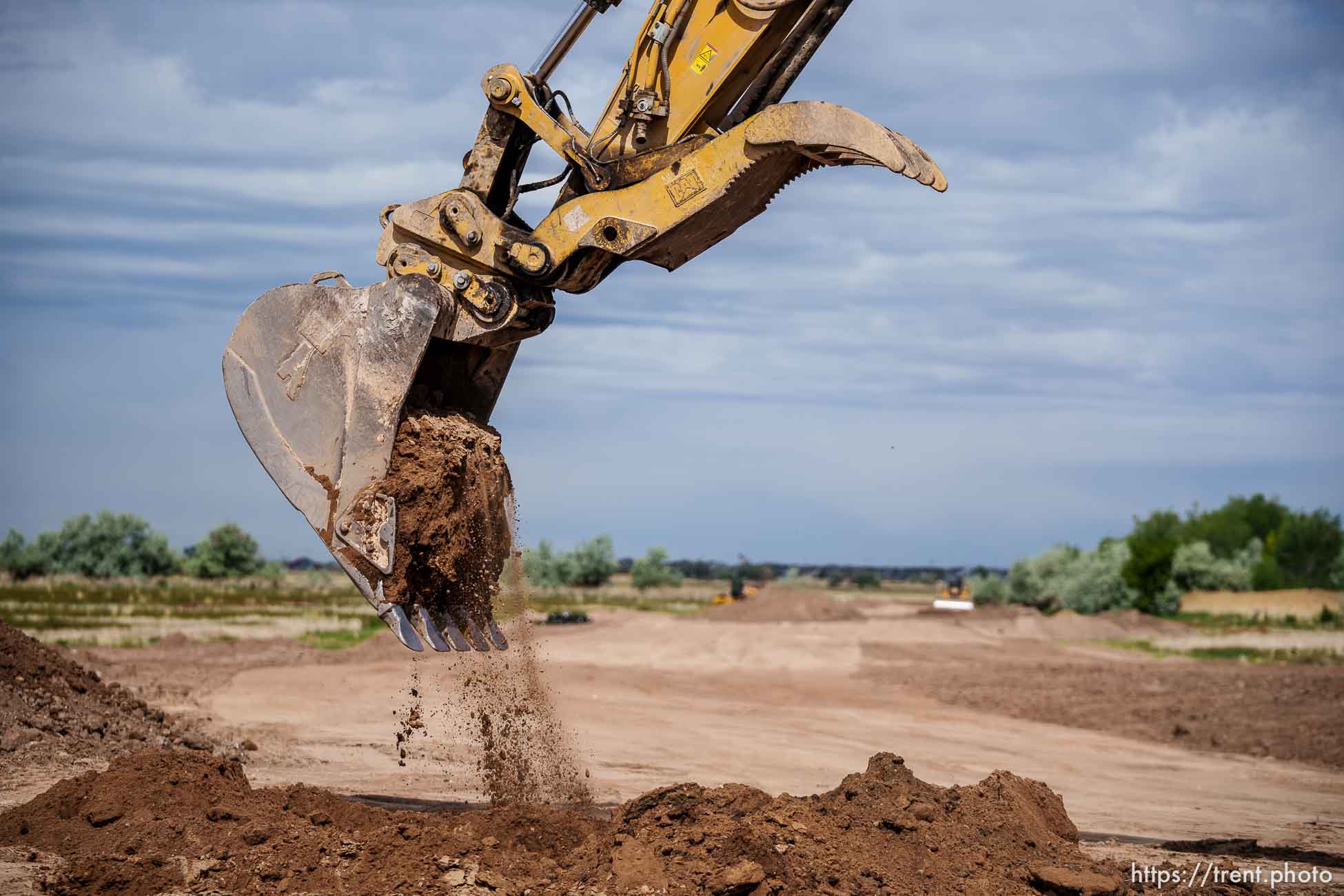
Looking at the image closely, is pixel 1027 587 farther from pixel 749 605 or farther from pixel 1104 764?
pixel 1104 764

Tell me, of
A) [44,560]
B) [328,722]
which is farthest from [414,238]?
[44,560]

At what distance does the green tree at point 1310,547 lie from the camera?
89000 mm

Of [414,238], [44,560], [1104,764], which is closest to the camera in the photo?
[414,238]

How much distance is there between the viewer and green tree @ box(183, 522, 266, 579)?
79562 millimetres

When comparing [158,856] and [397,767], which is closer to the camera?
[158,856]

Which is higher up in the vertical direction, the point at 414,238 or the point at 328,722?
the point at 414,238

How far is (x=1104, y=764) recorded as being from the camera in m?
15.5

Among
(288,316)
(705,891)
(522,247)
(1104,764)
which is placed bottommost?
(1104,764)

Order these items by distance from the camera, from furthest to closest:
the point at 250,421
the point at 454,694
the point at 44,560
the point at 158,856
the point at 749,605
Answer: the point at 44,560 → the point at 749,605 → the point at 454,694 → the point at 250,421 → the point at 158,856

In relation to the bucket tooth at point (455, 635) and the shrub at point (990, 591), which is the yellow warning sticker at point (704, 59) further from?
the shrub at point (990, 591)

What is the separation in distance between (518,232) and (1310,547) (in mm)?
95398

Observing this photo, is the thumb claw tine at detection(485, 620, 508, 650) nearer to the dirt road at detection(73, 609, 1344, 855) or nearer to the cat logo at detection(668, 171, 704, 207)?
the dirt road at detection(73, 609, 1344, 855)

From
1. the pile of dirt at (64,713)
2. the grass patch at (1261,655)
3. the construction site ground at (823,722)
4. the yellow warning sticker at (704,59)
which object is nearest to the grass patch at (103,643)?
the construction site ground at (823,722)

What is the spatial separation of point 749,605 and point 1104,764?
3528cm
